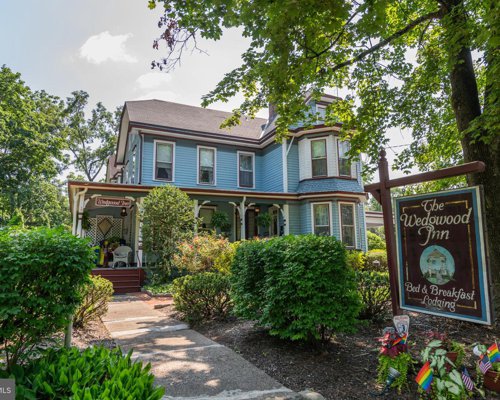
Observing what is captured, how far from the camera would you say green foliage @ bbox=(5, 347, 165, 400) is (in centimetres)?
182

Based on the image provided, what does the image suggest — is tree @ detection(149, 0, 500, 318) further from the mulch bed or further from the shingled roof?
the shingled roof

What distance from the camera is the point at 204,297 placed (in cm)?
609

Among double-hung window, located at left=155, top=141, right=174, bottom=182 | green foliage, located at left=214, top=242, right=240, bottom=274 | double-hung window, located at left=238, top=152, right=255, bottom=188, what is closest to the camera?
green foliage, located at left=214, top=242, right=240, bottom=274

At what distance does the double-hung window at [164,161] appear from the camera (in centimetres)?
1461

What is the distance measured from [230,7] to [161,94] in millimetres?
15862

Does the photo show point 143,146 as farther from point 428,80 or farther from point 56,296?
point 56,296

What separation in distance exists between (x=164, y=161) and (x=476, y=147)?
→ 40.5ft

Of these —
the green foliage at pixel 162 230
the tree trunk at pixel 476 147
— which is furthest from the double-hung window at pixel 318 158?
the tree trunk at pixel 476 147

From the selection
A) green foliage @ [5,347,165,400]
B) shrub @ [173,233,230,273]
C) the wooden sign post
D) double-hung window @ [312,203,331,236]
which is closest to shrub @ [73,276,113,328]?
green foliage @ [5,347,165,400]

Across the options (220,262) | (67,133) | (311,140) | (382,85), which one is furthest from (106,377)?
(67,133)

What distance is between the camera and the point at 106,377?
2074mm

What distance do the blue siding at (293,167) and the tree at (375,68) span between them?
698cm

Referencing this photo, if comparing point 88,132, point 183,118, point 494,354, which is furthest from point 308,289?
point 88,132

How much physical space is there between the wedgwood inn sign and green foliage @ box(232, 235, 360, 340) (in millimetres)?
709
